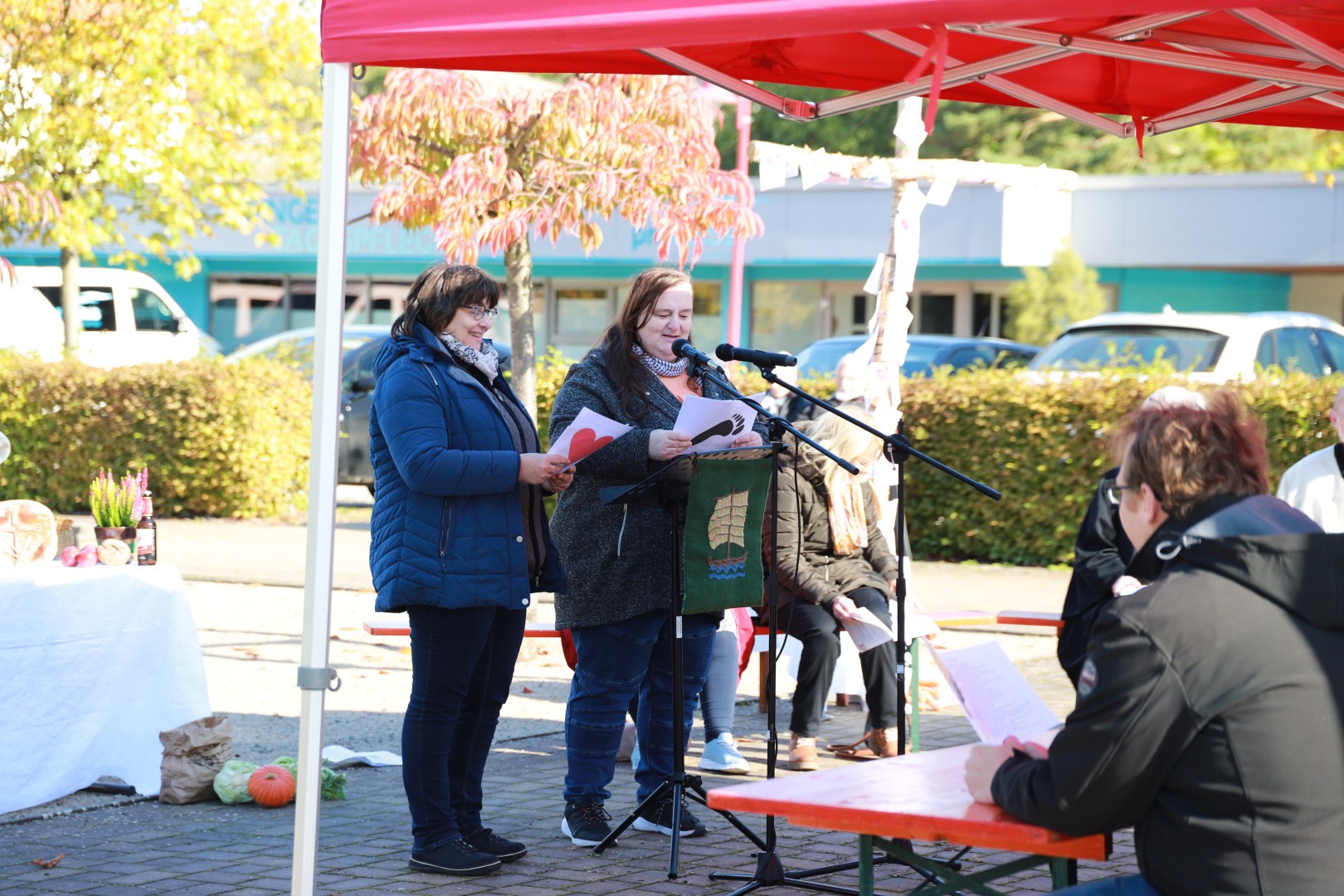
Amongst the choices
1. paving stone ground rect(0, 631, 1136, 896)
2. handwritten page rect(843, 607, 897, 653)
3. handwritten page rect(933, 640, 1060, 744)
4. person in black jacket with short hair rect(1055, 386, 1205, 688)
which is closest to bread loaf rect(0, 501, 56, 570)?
paving stone ground rect(0, 631, 1136, 896)

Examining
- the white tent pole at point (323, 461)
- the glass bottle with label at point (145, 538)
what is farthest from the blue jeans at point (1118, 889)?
the glass bottle with label at point (145, 538)

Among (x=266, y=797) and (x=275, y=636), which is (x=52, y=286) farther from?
(x=266, y=797)

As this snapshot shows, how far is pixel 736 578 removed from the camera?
A: 5.08m

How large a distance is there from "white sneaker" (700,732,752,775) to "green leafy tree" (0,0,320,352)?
9.20 m

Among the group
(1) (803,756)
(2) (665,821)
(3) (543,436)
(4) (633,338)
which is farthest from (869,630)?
(3) (543,436)

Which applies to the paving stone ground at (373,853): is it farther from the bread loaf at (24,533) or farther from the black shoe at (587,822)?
the bread loaf at (24,533)

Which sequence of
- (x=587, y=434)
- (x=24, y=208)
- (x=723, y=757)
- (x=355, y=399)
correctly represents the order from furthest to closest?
(x=355, y=399) < (x=24, y=208) < (x=723, y=757) < (x=587, y=434)

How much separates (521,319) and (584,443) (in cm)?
485

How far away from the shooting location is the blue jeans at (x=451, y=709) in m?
4.81

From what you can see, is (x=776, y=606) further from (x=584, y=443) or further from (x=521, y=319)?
(x=521, y=319)

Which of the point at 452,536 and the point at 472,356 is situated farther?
the point at 472,356

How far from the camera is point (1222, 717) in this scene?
2.58m

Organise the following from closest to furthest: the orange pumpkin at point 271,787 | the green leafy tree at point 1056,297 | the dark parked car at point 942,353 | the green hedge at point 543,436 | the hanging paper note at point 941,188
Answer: the orange pumpkin at point 271,787 → the hanging paper note at point 941,188 → the green hedge at point 543,436 → the dark parked car at point 942,353 → the green leafy tree at point 1056,297

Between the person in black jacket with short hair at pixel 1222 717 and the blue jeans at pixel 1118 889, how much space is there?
16mm
